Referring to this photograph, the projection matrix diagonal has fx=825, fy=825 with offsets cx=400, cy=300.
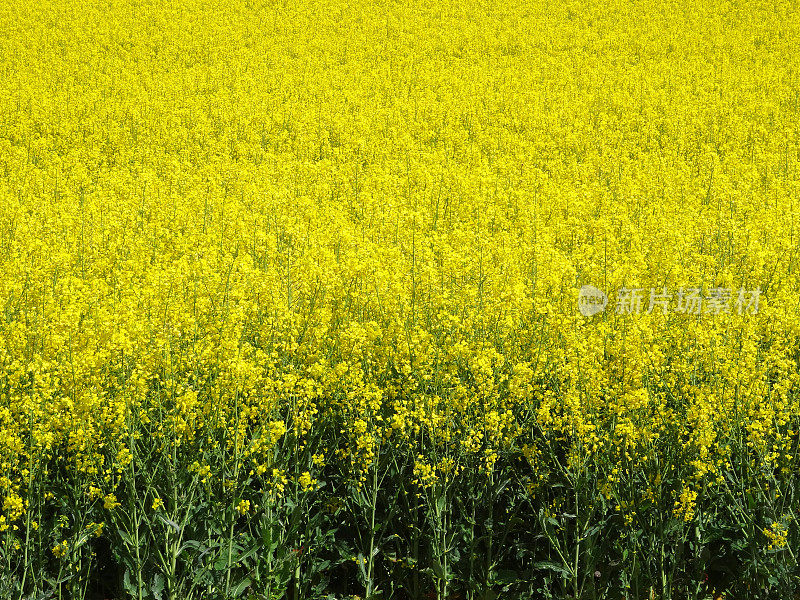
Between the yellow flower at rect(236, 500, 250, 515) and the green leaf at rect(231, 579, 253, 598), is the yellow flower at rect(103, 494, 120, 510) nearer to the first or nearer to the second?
the yellow flower at rect(236, 500, 250, 515)

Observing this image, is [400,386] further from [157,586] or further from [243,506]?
[157,586]

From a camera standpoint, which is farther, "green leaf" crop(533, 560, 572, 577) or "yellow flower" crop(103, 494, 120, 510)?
"green leaf" crop(533, 560, 572, 577)

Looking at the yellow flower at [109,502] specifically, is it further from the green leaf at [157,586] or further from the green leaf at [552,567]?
the green leaf at [552,567]

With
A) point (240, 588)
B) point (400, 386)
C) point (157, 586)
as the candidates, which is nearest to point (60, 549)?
point (157, 586)

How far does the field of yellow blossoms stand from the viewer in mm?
3258

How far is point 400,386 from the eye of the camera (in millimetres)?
3828

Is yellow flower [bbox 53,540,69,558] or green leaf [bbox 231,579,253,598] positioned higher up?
yellow flower [bbox 53,540,69,558]

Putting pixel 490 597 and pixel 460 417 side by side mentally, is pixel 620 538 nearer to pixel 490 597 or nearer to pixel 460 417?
pixel 490 597

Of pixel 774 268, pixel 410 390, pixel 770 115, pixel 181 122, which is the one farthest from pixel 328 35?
pixel 410 390

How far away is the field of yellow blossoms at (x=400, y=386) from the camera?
10.7 feet

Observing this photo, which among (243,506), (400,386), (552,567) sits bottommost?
(552,567)

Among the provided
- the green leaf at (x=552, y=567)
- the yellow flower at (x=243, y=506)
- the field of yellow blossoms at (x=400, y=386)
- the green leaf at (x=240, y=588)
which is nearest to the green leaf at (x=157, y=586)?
the field of yellow blossoms at (x=400, y=386)

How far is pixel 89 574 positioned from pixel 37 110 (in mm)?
10359

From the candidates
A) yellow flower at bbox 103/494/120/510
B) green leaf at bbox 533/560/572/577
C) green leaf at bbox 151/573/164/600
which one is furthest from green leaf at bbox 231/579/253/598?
green leaf at bbox 533/560/572/577
